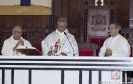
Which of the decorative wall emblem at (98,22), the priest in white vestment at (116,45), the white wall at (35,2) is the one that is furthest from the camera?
the white wall at (35,2)

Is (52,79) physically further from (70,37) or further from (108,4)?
(108,4)

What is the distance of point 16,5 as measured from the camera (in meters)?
9.07

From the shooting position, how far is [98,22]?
8430 mm

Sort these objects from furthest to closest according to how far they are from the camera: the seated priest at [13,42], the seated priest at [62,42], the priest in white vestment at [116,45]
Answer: the seated priest at [62,42] < the seated priest at [13,42] < the priest in white vestment at [116,45]

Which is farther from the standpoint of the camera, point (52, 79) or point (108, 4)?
point (108, 4)

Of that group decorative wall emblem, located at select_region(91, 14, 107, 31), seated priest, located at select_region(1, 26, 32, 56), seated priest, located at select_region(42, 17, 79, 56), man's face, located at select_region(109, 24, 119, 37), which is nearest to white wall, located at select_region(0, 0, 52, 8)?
decorative wall emblem, located at select_region(91, 14, 107, 31)

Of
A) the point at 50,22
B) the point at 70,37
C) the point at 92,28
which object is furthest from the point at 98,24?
the point at 70,37

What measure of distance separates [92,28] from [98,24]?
0.16m

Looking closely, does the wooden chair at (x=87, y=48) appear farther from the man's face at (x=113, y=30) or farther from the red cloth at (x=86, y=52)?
the man's face at (x=113, y=30)

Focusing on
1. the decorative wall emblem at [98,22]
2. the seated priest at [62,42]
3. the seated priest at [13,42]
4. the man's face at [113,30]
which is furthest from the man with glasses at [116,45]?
the decorative wall emblem at [98,22]

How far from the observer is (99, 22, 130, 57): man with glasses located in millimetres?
5795

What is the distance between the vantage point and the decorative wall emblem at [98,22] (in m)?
8.41

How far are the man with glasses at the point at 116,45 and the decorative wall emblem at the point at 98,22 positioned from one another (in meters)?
2.19

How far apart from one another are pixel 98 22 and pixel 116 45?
244cm
